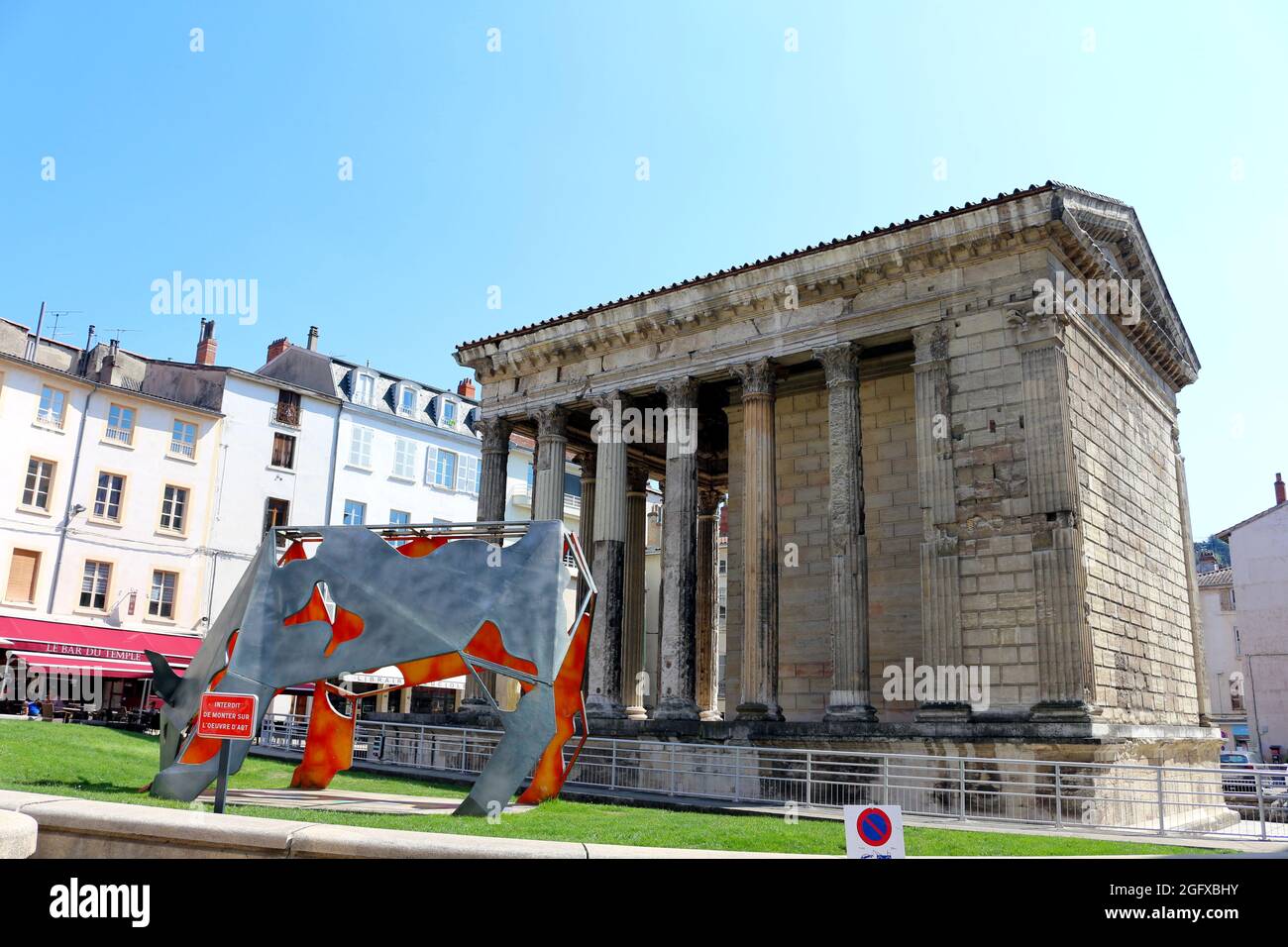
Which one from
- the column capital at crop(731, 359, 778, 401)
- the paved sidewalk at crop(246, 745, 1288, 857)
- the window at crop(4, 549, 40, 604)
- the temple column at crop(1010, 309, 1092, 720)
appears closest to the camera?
the paved sidewalk at crop(246, 745, 1288, 857)

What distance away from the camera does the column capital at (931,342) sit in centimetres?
1830

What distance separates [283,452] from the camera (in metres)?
36.0

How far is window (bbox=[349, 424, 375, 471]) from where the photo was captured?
38.0 meters

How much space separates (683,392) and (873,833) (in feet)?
52.8

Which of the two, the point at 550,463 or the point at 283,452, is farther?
the point at 283,452

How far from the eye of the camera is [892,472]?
69.7 feet

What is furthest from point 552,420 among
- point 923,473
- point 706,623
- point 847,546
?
point 923,473

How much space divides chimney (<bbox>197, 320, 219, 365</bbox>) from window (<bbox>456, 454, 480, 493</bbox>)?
35.3 ft

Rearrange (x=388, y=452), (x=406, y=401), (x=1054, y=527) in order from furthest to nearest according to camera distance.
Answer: (x=406, y=401)
(x=388, y=452)
(x=1054, y=527)

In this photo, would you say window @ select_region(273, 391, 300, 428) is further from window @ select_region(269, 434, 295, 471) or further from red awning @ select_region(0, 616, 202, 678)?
red awning @ select_region(0, 616, 202, 678)

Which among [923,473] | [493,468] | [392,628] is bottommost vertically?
[392,628]

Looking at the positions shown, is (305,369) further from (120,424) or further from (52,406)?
(52,406)

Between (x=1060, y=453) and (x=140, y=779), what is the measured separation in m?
15.2

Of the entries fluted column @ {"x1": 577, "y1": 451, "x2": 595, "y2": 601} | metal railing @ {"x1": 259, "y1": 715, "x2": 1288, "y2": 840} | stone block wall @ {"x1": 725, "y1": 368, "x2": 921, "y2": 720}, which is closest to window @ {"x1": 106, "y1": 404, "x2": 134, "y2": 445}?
fluted column @ {"x1": 577, "y1": 451, "x2": 595, "y2": 601}
